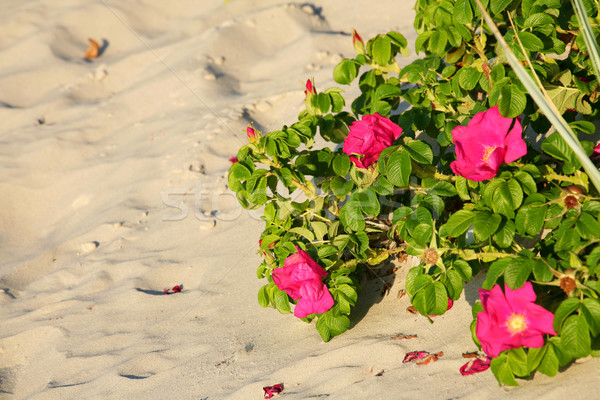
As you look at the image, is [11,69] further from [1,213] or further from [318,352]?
[318,352]

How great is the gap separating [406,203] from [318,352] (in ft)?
2.29

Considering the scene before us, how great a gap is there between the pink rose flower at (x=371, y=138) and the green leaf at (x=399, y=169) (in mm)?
88

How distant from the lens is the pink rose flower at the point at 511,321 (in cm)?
142

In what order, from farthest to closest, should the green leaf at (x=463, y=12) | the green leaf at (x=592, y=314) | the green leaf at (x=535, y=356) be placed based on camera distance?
1. the green leaf at (x=463, y=12)
2. the green leaf at (x=535, y=356)
3. the green leaf at (x=592, y=314)

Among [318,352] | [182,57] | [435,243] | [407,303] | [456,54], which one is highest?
[456,54]

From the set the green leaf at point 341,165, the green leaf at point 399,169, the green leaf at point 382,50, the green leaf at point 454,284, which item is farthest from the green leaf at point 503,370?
the green leaf at point 382,50

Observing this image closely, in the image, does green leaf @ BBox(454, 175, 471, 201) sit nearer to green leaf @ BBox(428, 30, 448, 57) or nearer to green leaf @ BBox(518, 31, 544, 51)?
green leaf @ BBox(518, 31, 544, 51)

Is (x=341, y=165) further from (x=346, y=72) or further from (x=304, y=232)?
(x=346, y=72)

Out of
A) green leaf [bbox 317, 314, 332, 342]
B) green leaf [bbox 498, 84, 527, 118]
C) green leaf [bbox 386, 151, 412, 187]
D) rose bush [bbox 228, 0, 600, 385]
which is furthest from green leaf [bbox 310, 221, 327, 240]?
green leaf [bbox 498, 84, 527, 118]

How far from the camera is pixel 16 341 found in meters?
2.70

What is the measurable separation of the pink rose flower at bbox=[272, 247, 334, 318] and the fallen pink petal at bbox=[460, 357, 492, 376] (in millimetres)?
484

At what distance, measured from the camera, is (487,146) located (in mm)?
1608

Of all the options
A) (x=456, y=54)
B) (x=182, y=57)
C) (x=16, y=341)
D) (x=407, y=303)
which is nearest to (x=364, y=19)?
(x=182, y=57)

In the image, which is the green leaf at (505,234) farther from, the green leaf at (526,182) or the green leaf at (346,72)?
the green leaf at (346,72)
